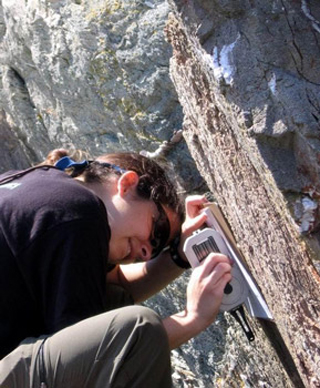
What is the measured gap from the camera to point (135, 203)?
116 inches

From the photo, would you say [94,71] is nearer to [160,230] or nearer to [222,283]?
[160,230]

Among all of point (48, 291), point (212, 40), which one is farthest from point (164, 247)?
point (212, 40)

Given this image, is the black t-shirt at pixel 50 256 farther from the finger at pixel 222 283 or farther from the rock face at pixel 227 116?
the rock face at pixel 227 116

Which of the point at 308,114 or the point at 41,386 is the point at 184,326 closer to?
the point at 41,386

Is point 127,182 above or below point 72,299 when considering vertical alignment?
above

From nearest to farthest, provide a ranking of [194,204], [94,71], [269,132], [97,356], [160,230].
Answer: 1. [269,132]
2. [97,356]
3. [160,230]
4. [194,204]
5. [94,71]

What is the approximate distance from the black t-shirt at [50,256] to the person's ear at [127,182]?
0.27 meters

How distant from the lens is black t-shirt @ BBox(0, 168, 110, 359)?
2.55m

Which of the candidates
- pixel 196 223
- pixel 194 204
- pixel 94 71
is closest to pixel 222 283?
pixel 196 223

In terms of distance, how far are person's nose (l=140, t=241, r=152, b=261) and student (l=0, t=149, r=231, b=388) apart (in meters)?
0.10

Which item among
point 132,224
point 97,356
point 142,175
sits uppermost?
point 142,175

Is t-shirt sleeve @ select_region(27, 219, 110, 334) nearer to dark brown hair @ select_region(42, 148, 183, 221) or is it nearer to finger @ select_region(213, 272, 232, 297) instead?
dark brown hair @ select_region(42, 148, 183, 221)

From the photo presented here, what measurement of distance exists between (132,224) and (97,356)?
0.61 metres

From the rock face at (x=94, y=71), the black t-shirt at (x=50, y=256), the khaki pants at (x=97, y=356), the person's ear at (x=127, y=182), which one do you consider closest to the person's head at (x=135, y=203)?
the person's ear at (x=127, y=182)
